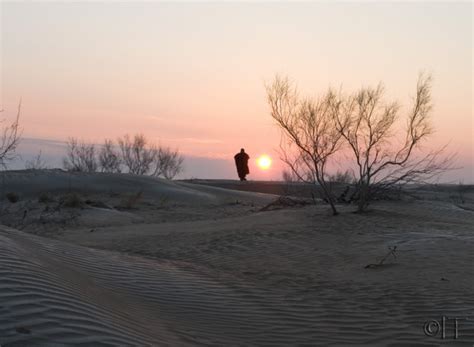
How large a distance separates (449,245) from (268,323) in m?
5.80

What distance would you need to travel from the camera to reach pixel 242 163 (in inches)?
1453

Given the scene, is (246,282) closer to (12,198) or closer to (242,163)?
(12,198)

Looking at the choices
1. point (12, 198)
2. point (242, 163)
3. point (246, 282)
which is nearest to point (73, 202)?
point (12, 198)

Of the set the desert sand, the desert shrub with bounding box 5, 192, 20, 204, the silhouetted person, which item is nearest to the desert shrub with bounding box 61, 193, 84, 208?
the desert shrub with bounding box 5, 192, 20, 204

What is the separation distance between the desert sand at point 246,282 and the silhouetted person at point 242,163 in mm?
18447

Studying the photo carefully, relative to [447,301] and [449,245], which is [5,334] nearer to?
[447,301]

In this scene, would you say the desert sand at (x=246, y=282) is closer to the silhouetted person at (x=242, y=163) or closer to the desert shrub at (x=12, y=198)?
the desert shrub at (x=12, y=198)

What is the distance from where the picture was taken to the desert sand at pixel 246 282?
15.7 feet

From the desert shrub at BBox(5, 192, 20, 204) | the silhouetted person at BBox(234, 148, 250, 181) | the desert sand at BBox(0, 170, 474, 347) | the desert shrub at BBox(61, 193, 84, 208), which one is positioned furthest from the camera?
the silhouetted person at BBox(234, 148, 250, 181)

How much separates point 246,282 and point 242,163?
28.5 m

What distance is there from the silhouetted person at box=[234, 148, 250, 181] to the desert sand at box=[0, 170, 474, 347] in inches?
726

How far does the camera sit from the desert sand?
479 centimetres

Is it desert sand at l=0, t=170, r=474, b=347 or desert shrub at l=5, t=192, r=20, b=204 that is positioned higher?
desert shrub at l=5, t=192, r=20, b=204

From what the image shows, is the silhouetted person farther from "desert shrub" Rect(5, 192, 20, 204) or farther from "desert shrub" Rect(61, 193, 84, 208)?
"desert shrub" Rect(61, 193, 84, 208)
